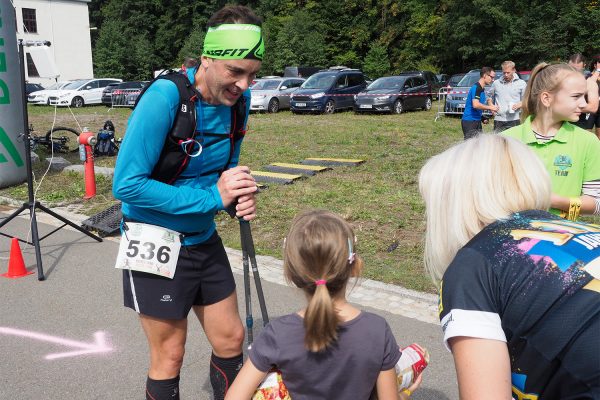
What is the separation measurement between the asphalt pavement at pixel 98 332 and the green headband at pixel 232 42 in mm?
1945

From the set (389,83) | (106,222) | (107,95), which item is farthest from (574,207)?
(107,95)

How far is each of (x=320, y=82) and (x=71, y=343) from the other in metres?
19.3

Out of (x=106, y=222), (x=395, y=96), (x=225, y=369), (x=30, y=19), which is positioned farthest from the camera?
(x=30, y=19)

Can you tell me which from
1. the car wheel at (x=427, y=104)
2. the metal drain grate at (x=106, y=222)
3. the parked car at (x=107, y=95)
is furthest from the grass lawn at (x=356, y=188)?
the parked car at (x=107, y=95)

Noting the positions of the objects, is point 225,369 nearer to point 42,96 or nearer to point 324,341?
point 324,341

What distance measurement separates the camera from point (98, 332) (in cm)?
429

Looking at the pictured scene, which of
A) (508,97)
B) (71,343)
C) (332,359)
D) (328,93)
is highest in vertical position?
(508,97)

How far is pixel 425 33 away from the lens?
47.5m

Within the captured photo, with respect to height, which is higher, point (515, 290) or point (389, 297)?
point (515, 290)

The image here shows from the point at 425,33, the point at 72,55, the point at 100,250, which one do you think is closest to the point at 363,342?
the point at 100,250

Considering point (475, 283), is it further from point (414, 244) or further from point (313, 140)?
point (313, 140)

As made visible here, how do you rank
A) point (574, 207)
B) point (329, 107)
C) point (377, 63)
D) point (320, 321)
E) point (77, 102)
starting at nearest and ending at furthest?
point (320, 321) → point (574, 207) → point (329, 107) → point (77, 102) → point (377, 63)

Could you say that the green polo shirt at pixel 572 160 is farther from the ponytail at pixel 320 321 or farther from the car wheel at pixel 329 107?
the car wheel at pixel 329 107

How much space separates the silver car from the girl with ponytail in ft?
67.4
